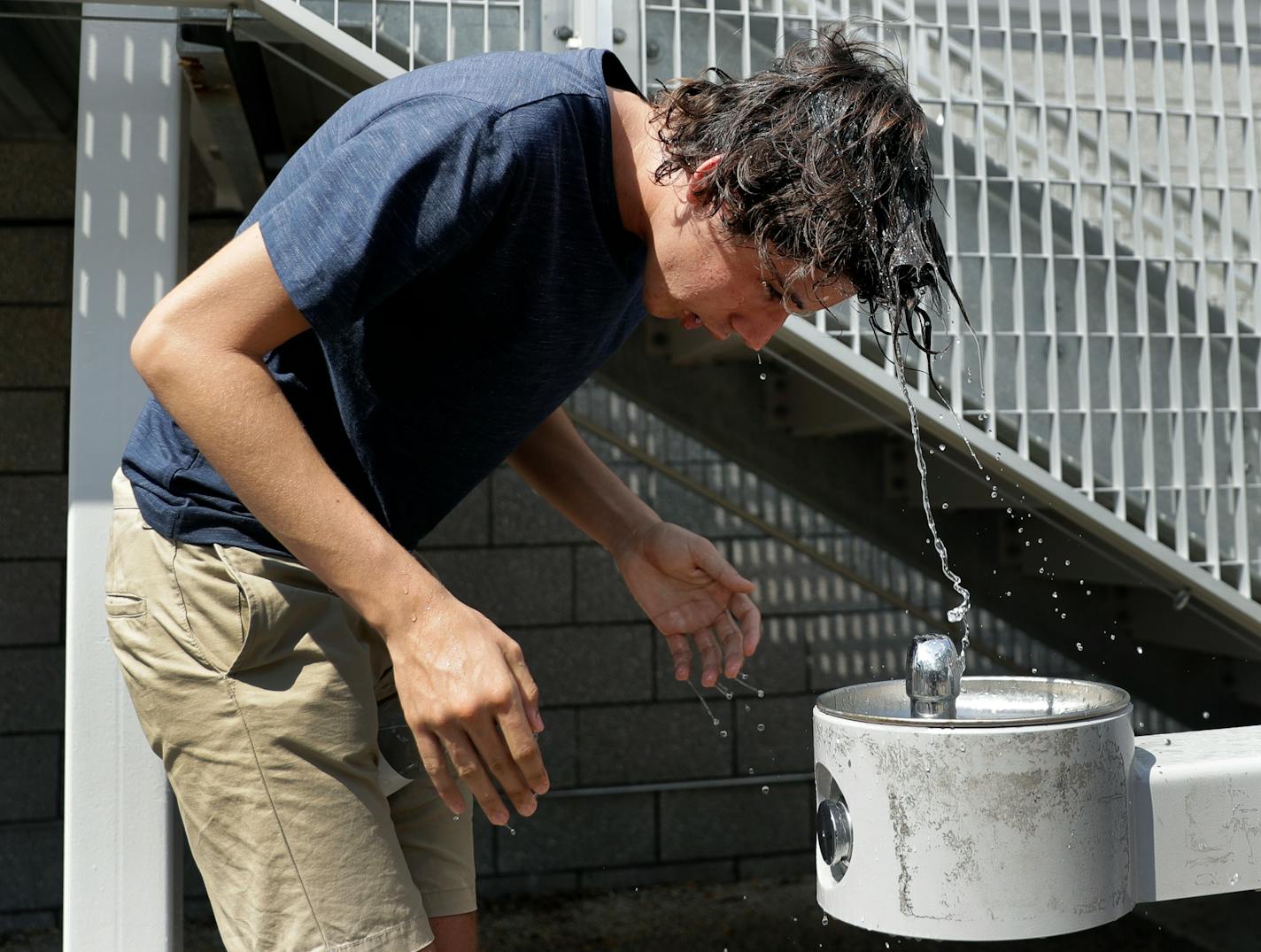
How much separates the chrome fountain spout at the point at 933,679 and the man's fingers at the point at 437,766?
54 centimetres

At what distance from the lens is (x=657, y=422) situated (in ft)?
14.7

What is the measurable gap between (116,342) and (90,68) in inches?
22.7

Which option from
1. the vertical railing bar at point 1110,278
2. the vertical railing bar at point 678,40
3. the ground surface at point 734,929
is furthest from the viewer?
the ground surface at point 734,929

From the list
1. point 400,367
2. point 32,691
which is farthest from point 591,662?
point 400,367

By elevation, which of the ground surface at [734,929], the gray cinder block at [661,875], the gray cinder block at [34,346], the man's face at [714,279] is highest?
the gray cinder block at [34,346]

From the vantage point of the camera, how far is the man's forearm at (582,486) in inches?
77.9

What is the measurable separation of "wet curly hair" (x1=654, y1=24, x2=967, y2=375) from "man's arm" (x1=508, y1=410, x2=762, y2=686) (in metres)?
0.59

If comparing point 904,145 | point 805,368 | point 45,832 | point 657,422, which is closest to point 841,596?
point 657,422

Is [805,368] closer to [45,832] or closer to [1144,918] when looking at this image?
[1144,918]

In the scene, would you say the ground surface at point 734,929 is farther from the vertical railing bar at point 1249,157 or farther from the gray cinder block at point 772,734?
the vertical railing bar at point 1249,157

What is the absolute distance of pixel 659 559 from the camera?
1.91 m

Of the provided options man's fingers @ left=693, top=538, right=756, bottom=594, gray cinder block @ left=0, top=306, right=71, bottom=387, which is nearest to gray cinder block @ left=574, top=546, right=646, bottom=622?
gray cinder block @ left=0, top=306, right=71, bottom=387

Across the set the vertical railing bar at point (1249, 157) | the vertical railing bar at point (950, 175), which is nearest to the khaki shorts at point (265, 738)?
the vertical railing bar at point (950, 175)

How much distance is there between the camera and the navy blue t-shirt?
4.18 ft
